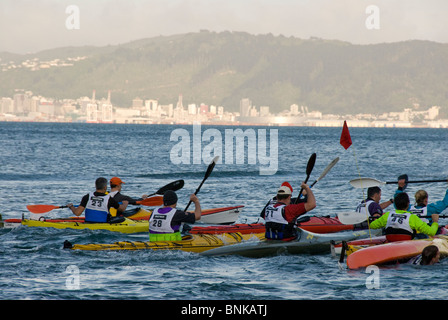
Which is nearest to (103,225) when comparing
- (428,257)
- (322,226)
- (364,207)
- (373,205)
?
(322,226)

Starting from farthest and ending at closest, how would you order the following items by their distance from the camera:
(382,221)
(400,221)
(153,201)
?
(153,201), (382,221), (400,221)

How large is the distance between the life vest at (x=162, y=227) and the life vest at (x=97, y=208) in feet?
9.15

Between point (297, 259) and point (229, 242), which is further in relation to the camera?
point (229, 242)

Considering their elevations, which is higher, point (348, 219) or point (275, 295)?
point (348, 219)

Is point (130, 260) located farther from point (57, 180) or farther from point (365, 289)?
point (57, 180)

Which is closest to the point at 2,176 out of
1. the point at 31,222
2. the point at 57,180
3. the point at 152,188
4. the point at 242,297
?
the point at 57,180

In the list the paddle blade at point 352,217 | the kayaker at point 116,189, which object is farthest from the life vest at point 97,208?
the paddle blade at point 352,217

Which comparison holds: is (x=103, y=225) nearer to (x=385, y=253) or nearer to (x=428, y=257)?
(x=385, y=253)

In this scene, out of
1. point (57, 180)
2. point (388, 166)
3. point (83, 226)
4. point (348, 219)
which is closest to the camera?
point (348, 219)

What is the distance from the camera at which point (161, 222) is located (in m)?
13.6

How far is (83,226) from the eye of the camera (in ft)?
55.4

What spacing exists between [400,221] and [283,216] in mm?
2400

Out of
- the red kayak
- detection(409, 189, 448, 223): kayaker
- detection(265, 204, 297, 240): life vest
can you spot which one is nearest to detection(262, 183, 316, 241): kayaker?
detection(265, 204, 297, 240): life vest

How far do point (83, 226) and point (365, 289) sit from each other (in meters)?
8.36
